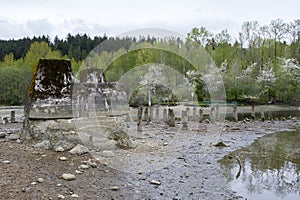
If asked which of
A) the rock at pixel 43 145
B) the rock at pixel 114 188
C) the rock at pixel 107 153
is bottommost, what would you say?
the rock at pixel 114 188

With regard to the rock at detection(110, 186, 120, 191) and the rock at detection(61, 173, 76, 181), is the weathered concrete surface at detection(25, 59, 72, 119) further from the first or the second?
the rock at detection(110, 186, 120, 191)

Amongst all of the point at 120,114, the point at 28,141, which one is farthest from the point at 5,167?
the point at 120,114

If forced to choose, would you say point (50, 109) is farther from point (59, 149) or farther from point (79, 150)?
point (79, 150)

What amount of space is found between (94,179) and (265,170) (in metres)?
5.68

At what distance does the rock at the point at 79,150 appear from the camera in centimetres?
953

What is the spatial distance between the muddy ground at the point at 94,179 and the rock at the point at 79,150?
0.54ft

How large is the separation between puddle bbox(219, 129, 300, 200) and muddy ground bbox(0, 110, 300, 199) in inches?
18.8

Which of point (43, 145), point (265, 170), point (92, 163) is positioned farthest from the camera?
point (265, 170)

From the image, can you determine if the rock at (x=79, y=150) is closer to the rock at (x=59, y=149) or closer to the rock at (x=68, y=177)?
the rock at (x=59, y=149)

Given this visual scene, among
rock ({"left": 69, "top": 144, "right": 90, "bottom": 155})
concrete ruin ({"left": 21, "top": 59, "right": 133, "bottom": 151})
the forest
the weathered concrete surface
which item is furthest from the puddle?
the forest

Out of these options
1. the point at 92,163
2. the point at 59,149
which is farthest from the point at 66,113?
the point at 92,163

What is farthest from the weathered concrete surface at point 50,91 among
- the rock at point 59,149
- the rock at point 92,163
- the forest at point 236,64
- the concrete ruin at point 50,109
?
the forest at point 236,64

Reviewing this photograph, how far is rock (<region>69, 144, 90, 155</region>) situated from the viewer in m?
9.53

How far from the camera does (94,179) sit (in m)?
7.82
